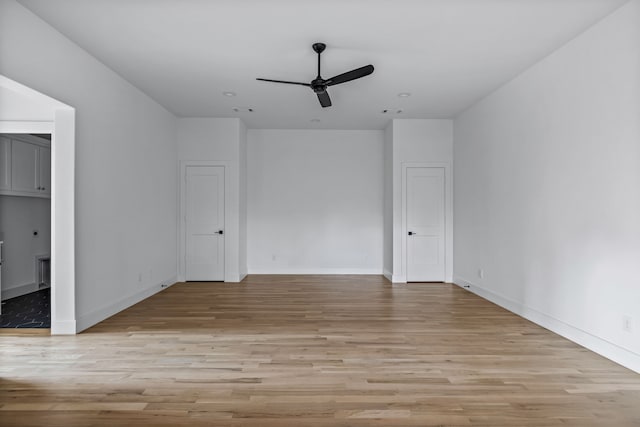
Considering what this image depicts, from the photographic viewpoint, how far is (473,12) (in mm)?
2865

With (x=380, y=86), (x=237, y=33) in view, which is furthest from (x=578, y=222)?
(x=237, y=33)

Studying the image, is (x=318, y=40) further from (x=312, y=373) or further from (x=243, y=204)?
(x=243, y=204)

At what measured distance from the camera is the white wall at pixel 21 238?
4.80 metres

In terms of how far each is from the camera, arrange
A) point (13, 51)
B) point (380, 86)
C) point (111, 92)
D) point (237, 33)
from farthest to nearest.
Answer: point (380, 86) < point (111, 92) < point (237, 33) < point (13, 51)

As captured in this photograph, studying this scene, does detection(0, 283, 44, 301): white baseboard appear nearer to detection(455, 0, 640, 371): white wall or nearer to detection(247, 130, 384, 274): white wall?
detection(247, 130, 384, 274): white wall

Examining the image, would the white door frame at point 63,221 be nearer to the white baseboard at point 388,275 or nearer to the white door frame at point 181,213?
the white door frame at point 181,213

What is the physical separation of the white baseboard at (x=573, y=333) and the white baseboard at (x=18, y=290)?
661cm

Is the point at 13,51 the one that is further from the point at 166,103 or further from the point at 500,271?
the point at 500,271

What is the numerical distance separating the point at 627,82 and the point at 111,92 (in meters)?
5.07

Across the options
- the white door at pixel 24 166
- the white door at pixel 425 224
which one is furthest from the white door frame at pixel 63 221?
the white door at pixel 425 224

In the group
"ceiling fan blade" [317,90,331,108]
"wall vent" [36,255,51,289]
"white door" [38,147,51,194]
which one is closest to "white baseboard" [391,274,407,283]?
"ceiling fan blade" [317,90,331,108]

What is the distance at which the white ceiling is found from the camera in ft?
9.23

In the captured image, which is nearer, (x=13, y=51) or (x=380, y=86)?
(x=13, y=51)

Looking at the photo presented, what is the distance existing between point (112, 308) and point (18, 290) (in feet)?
6.67
